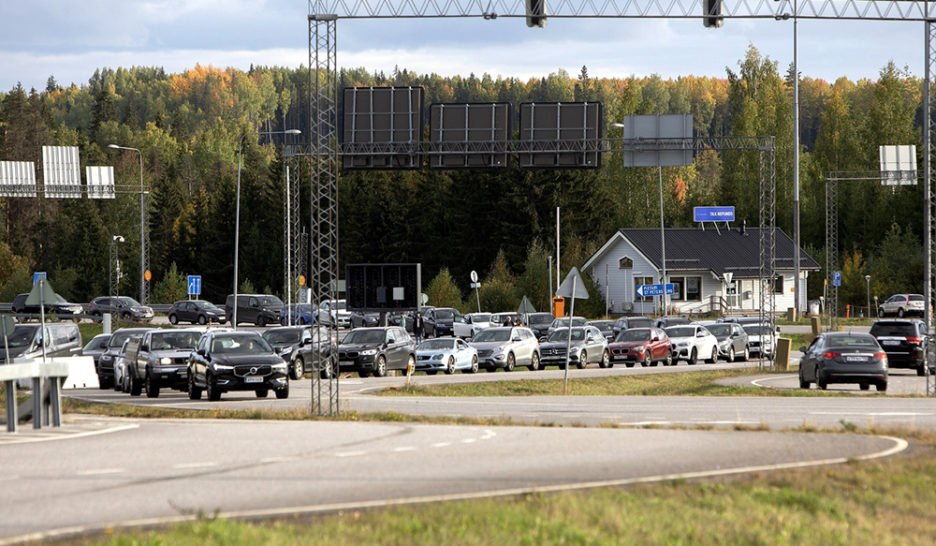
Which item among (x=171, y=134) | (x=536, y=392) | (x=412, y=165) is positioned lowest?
(x=536, y=392)

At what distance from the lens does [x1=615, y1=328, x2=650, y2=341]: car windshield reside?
159 feet

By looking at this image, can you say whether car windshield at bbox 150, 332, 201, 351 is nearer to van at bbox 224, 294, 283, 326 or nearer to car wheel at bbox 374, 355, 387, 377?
car wheel at bbox 374, 355, 387, 377

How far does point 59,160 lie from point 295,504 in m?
66.4

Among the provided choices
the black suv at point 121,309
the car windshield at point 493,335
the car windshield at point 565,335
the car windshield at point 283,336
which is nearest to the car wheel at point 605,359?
the car windshield at point 565,335

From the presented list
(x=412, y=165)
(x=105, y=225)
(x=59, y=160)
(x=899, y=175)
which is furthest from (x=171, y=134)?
(x=412, y=165)

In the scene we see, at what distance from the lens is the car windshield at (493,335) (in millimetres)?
46031

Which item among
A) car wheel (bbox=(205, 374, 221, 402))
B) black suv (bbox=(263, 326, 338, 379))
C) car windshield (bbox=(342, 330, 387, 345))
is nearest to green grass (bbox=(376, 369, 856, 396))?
car wheel (bbox=(205, 374, 221, 402))

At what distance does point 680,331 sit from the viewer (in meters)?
50.5

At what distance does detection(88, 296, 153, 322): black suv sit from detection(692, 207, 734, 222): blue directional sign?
119ft

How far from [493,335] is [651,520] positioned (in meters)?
35.7

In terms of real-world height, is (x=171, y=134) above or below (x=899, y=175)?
above

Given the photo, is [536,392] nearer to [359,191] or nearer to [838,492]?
[838,492]

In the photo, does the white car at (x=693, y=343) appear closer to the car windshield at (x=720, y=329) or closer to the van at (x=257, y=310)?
the car windshield at (x=720, y=329)

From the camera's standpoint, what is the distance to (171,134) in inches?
7795
